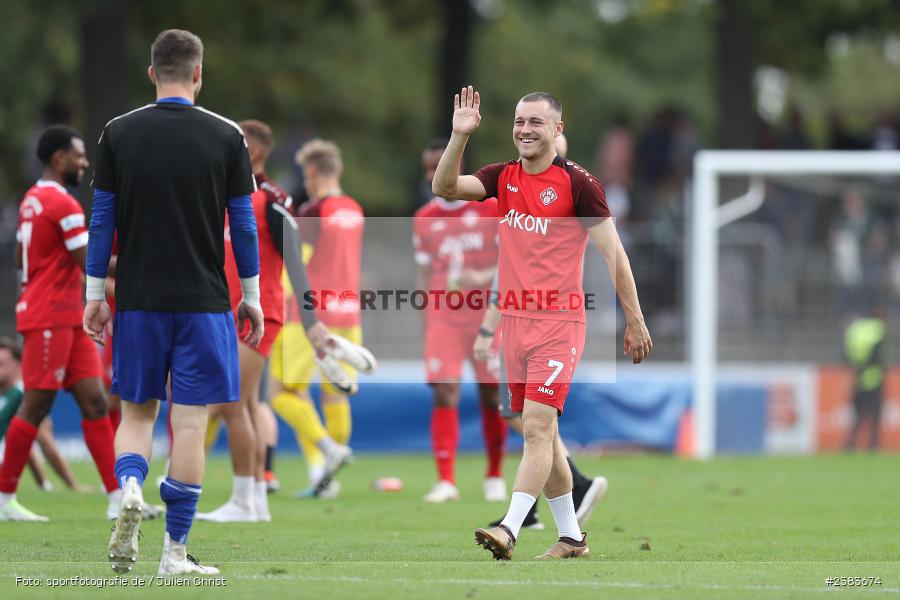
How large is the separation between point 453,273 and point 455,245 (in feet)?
0.76

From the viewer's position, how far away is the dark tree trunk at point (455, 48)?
24359 mm

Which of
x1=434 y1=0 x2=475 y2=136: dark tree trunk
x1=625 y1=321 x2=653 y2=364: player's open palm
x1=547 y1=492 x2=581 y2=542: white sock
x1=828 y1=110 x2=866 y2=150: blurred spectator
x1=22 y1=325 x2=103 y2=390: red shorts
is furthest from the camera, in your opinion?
x1=434 y1=0 x2=475 y2=136: dark tree trunk

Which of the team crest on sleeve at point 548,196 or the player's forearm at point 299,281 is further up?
the team crest on sleeve at point 548,196

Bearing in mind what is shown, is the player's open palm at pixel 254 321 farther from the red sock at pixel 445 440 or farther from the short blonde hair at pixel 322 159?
the red sock at pixel 445 440

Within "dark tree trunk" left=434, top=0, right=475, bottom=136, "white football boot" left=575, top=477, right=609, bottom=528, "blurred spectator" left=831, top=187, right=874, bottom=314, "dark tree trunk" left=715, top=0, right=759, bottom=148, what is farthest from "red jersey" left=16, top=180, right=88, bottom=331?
"dark tree trunk" left=715, top=0, right=759, bottom=148

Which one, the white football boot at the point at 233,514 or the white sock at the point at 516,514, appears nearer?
the white sock at the point at 516,514

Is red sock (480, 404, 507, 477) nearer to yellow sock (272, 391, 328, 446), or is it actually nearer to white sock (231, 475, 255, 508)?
yellow sock (272, 391, 328, 446)

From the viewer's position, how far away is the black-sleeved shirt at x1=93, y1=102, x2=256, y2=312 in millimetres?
Result: 6773

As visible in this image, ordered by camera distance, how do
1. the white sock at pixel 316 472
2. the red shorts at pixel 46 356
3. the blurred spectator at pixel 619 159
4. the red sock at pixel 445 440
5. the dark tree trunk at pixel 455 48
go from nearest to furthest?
the red shorts at pixel 46 356
the red sock at pixel 445 440
the white sock at pixel 316 472
the blurred spectator at pixel 619 159
the dark tree trunk at pixel 455 48

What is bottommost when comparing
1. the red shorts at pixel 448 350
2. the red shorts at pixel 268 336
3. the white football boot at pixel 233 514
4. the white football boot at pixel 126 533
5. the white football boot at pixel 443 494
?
the white football boot at pixel 443 494

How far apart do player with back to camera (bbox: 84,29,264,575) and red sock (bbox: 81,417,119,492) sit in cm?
316

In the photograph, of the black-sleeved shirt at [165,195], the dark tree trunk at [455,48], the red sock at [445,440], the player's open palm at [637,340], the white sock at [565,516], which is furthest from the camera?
the dark tree trunk at [455,48]

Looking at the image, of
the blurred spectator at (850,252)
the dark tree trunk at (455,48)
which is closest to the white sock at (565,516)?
Result: the blurred spectator at (850,252)

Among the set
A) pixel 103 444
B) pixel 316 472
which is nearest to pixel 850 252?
pixel 316 472
